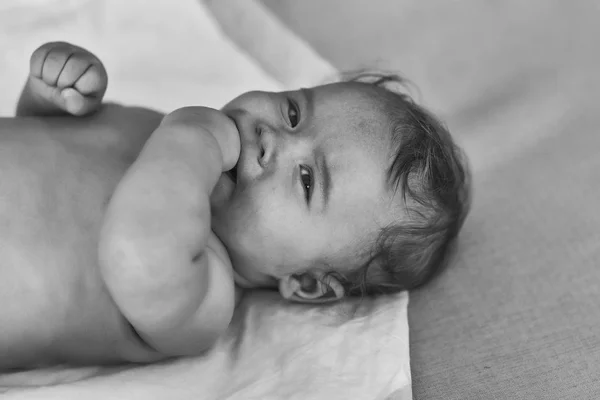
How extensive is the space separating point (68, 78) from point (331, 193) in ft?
1.44

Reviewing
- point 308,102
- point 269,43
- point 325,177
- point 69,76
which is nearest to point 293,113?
Answer: point 308,102

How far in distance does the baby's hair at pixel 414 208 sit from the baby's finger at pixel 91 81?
0.46m

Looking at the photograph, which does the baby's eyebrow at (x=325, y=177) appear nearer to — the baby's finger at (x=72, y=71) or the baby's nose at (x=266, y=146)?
the baby's nose at (x=266, y=146)

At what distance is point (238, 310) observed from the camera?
1169 mm

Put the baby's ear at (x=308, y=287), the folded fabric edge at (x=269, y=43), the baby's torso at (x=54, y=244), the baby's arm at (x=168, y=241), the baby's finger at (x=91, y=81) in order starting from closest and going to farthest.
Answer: the baby's arm at (x=168, y=241) < the baby's torso at (x=54, y=244) < the baby's finger at (x=91, y=81) < the baby's ear at (x=308, y=287) < the folded fabric edge at (x=269, y=43)

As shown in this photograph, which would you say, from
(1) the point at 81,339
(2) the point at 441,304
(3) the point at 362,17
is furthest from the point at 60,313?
(3) the point at 362,17

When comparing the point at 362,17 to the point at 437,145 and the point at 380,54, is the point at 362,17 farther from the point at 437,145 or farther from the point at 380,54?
the point at 437,145

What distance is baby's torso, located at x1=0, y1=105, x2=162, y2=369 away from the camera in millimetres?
925

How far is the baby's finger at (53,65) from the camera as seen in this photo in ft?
3.46

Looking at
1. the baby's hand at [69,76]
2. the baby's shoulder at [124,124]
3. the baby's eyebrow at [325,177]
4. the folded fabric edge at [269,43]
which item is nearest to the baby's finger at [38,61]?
the baby's hand at [69,76]

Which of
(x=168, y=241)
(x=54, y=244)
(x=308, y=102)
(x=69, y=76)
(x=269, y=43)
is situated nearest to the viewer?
(x=168, y=241)

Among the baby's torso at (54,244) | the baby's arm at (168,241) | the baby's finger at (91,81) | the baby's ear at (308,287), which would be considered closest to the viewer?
the baby's arm at (168,241)

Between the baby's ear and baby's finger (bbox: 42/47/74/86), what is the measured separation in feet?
1.58

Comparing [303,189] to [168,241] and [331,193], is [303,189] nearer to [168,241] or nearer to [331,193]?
[331,193]
